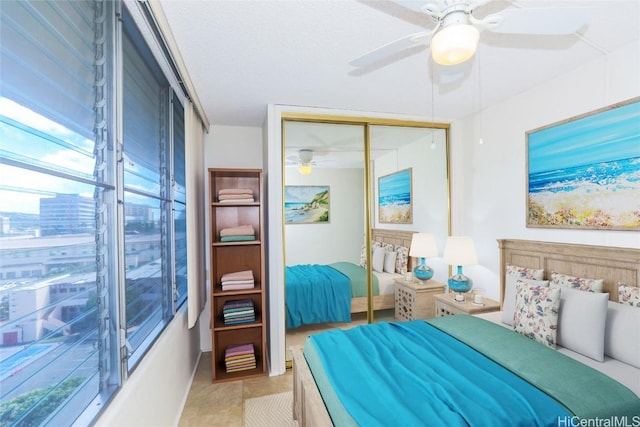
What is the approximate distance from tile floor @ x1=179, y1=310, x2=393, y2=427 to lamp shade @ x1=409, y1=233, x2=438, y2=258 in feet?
5.01

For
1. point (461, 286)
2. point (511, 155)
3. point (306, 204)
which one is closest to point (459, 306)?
point (461, 286)

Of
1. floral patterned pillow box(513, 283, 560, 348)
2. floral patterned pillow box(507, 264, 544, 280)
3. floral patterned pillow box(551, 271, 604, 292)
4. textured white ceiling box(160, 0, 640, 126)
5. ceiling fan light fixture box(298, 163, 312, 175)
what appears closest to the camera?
textured white ceiling box(160, 0, 640, 126)

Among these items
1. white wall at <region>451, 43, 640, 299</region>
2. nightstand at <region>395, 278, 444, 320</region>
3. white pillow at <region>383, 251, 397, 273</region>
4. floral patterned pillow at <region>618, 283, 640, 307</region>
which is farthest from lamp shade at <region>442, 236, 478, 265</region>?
floral patterned pillow at <region>618, 283, 640, 307</region>

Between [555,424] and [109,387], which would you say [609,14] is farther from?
Result: [109,387]

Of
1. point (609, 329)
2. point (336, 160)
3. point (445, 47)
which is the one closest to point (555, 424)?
point (609, 329)

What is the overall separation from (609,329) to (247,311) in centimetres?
267

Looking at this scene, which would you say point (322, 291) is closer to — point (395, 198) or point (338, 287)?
point (338, 287)

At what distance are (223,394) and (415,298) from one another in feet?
6.79

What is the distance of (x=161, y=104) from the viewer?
2252 mm

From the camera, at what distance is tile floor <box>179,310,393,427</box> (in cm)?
222

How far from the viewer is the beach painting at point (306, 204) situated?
121 inches

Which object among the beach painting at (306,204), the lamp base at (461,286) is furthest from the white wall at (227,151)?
the lamp base at (461,286)

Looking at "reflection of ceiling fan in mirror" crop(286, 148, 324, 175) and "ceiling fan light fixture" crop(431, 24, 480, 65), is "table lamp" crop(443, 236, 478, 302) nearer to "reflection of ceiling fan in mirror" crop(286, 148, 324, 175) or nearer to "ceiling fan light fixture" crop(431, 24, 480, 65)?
"reflection of ceiling fan in mirror" crop(286, 148, 324, 175)

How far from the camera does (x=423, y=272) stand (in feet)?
10.6
